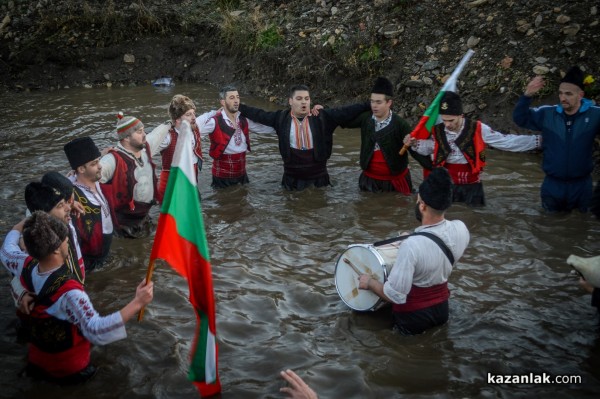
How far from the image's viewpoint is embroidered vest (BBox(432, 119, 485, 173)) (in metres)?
7.50

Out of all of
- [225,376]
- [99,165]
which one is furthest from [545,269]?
[99,165]

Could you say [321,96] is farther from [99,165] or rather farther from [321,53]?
[99,165]

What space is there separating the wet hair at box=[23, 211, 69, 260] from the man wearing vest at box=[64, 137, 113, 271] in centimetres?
179

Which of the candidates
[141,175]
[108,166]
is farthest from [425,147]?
[108,166]

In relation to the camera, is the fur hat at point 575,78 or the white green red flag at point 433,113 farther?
the white green red flag at point 433,113

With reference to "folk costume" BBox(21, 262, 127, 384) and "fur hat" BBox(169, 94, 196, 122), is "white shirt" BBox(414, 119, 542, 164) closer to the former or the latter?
"fur hat" BBox(169, 94, 196, 122)

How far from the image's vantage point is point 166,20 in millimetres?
16828

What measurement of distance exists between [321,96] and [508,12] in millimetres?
4204

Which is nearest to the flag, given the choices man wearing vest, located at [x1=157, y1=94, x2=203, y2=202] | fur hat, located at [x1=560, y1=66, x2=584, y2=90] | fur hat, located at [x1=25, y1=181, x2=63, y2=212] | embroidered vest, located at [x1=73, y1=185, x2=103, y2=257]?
fur hat, located at [x1=25, y1=181, x2=63, y2=212]

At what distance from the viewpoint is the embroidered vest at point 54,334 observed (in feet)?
13.6

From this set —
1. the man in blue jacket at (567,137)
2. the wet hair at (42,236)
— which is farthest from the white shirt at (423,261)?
the man in blue jacket at (567,137)

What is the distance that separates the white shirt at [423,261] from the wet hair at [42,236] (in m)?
2.54

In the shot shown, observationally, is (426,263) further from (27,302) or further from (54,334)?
(27,302)

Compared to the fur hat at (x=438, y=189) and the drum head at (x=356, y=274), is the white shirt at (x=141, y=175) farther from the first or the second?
the fur hat at (x=438, y=189)
